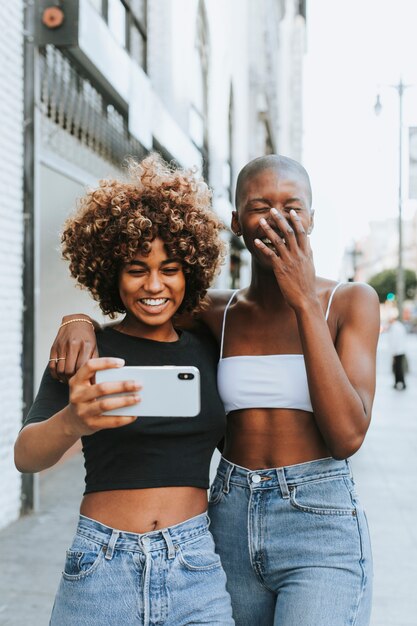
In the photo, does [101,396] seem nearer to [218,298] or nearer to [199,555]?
[199,555]

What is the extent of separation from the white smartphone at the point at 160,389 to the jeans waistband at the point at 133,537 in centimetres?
45

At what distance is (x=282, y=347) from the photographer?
2.30 m

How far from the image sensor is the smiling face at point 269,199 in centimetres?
223

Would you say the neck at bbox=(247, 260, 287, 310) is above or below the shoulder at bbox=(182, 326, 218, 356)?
above

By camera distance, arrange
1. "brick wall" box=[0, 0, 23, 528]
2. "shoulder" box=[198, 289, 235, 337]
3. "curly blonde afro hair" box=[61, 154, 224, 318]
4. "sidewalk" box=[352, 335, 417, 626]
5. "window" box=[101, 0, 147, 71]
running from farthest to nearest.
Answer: "window" box=[101, 0, 147, 71] → "brick wall" box=[0, 0, 23, 528] → "sidewalk" box=[352, 335, 417, 626] → "shoulder" box=[198, 289, 235, 337] → "curly blonde afro hair" box=[61, 154, 224, 318]

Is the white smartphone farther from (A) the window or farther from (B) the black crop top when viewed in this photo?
(A) the window

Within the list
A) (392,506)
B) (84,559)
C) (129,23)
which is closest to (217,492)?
(84,559)

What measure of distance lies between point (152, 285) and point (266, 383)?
1.46ft

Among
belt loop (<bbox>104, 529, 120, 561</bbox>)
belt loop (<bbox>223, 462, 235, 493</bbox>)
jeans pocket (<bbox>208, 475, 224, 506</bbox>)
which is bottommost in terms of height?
belt loop (<bbox>104, 529, 120, 561</bbox>)

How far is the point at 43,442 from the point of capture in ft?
6.22

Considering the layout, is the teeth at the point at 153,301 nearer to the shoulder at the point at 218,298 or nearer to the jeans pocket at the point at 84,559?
the shoulder at the point at 218,298

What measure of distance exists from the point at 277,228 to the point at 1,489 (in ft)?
14.7

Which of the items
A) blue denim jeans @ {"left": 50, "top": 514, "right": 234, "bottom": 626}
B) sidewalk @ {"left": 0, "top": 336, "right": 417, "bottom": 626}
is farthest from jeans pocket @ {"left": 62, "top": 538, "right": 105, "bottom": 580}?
sidewalk @ {"left": 0, "top": 336, "right": 417, "bottom": 626}

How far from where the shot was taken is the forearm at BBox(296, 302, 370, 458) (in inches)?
78.5
